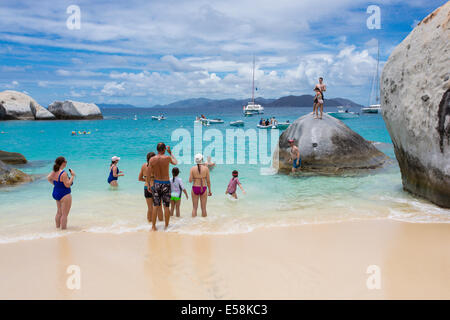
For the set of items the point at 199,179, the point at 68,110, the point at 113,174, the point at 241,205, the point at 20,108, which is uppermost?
the point at 20,108

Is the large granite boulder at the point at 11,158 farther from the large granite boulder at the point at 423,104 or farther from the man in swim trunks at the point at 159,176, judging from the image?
the large granite boulder at the point at 423,104

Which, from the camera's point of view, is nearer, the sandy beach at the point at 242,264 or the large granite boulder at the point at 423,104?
the sandy beach at the point at 242,264

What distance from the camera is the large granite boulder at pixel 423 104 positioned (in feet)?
24.7

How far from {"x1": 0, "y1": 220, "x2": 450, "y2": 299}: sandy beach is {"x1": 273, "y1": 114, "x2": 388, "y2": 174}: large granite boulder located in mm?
6450

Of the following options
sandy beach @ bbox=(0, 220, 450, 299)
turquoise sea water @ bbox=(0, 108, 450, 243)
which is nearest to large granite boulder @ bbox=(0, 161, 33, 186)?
turquoise sea water @ bbox=(0, 108, 450, 243)

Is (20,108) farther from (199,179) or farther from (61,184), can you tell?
(199,179)

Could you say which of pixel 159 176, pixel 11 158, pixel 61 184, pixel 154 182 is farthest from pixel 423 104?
pixel 11 158

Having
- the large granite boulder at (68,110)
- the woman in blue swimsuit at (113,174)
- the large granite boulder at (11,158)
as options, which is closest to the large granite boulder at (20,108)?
the large granite boulder at (68,110)

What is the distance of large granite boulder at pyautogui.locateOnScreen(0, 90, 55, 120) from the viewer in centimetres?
6212

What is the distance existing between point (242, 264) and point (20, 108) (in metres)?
70.3

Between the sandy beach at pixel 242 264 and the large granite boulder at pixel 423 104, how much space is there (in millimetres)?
1770

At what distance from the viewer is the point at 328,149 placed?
13.3m

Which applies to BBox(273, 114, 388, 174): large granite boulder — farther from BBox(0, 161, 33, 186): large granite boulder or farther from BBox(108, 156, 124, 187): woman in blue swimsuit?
BBox(0, 161, 33, 186): large granite boulder

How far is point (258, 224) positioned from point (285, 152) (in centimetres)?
728
